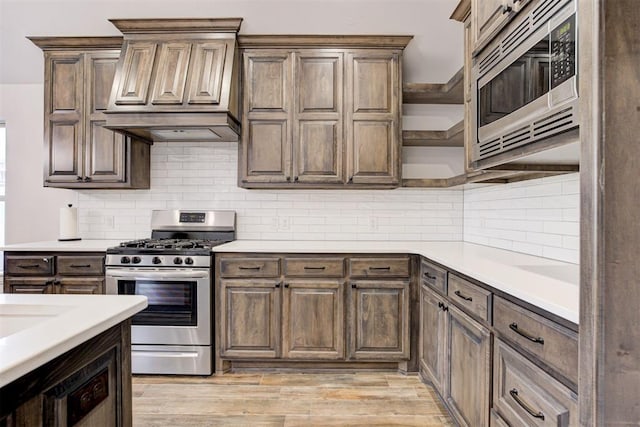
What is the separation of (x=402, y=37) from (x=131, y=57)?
2122 mm

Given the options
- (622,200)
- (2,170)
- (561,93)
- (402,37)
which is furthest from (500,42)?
(2,170)

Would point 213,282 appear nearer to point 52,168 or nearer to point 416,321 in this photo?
point 416,321

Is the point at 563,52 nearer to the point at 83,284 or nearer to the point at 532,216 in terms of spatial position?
the point at 532,216

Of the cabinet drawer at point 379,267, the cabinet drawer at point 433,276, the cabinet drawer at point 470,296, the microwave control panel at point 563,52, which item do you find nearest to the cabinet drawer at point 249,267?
the cabinet drawer at point 379,267

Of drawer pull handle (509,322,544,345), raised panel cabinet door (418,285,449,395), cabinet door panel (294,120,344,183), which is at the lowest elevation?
raised panel cabinet door (418,285,449,395)

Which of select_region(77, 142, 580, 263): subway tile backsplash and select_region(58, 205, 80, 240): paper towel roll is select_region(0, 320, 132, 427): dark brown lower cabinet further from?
select_region(58, 205, 80, 240): paper towel roll

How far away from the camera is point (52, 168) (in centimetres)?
349

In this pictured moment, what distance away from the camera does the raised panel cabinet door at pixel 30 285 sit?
10.3 ft

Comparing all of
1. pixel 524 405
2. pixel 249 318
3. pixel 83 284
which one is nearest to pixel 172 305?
pixel 249 318

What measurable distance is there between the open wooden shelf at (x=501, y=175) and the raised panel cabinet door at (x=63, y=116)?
8.99 feet

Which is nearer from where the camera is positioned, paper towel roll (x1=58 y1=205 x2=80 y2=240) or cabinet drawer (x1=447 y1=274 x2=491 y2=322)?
cabinet drawer (x1=447 y1=274 x2=491 y2=322)

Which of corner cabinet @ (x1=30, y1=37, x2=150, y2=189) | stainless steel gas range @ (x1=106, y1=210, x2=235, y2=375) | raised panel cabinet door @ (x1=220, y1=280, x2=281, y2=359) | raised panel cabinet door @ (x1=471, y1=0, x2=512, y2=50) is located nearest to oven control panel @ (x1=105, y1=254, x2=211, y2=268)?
stainless steel gas range @ (x1=106, y1=210, x2=235, y2=375)

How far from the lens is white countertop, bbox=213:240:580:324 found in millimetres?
1349

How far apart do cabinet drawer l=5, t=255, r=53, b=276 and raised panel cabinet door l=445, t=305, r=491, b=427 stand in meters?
2.87
